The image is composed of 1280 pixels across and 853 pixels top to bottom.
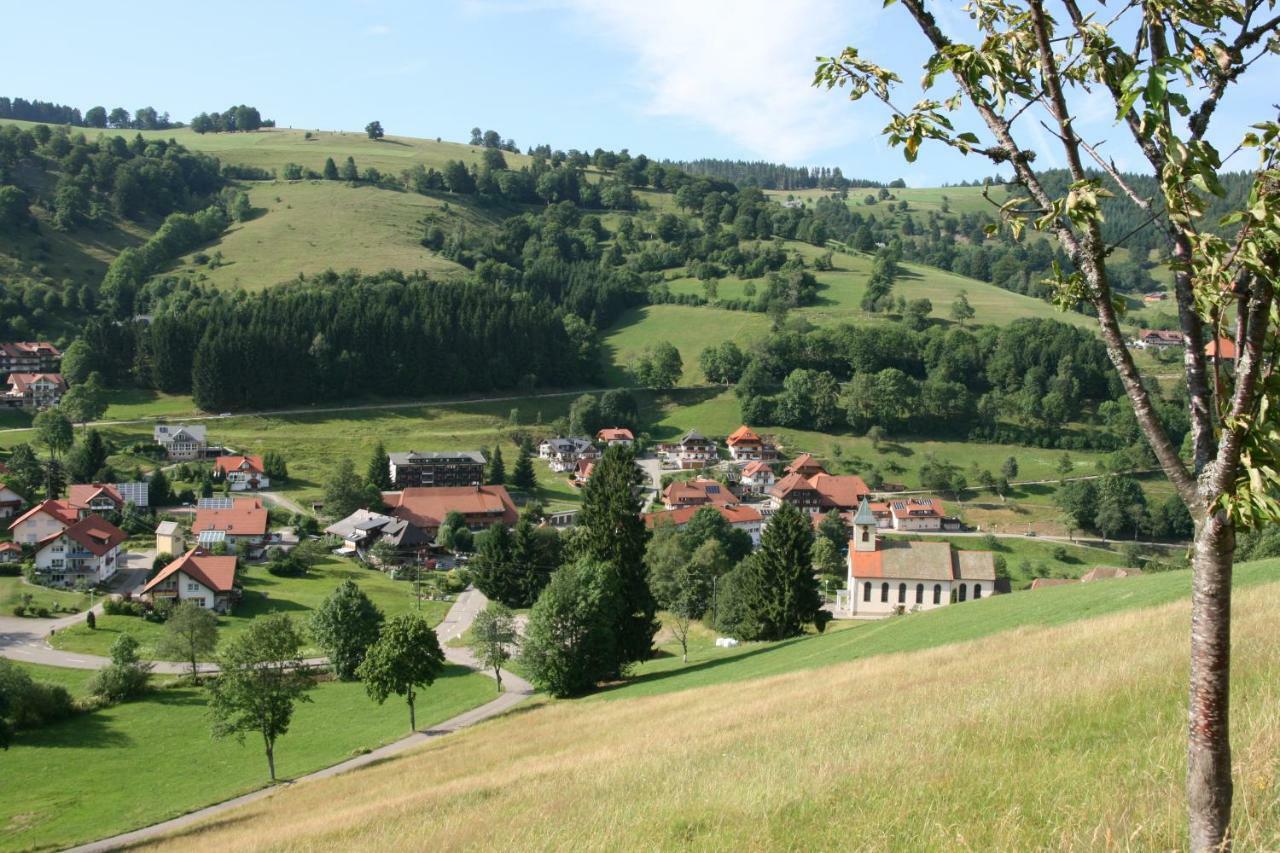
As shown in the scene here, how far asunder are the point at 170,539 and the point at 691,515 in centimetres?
4069

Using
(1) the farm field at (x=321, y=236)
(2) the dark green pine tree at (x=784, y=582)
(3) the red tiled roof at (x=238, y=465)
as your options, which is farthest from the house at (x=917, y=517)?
(1) the farm field at (x=321, y=236)

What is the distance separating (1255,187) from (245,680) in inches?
1402

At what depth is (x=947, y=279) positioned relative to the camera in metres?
180

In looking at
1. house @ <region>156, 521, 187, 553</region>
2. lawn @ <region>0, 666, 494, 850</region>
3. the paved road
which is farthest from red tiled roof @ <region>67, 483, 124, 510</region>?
lawn @ <region>0, 666, 494, 850</region>

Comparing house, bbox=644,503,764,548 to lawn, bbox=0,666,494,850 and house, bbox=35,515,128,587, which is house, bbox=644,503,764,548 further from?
house, bbox=35,515,128,587

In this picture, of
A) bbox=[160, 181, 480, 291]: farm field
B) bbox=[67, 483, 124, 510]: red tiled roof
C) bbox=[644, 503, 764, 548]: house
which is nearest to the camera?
bbox=[67, 483, 124, 510]: red tiled roof

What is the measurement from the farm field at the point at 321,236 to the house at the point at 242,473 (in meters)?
63.1

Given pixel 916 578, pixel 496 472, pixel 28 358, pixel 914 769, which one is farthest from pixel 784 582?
pixel 28 358

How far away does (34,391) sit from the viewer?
105m

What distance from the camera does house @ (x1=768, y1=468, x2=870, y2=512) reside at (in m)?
91.8

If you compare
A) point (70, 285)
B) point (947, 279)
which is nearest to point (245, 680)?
point (70, 285)

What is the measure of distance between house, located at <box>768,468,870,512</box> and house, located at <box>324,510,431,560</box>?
35535 mm

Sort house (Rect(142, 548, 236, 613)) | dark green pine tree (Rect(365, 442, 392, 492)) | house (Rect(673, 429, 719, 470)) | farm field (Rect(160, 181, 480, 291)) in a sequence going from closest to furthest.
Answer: house (Rect(142, 548, 236, 613)) < dark green pine tree (Rect(365, 442, 392, 492)) < house (Rect(673, 429, 719, 470)) < farm field (Rect(160, 181, 480, 291))

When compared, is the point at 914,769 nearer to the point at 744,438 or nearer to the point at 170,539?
the point at 170,539
